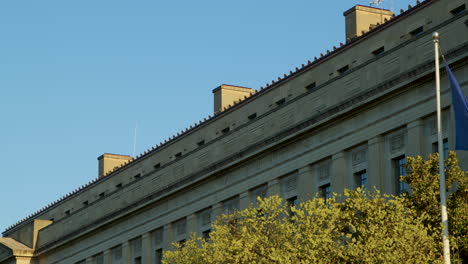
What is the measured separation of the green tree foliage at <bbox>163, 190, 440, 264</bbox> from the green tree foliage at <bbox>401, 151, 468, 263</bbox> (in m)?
0.44

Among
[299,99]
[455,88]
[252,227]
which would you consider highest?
[299,99]

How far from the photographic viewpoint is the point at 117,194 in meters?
76.3

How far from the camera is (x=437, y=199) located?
1432 inches

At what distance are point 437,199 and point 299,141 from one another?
1907 centimetres

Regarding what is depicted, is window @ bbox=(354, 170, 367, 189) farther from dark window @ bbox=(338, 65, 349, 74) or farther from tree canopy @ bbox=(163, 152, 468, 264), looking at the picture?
tree canopy @ bbox=(163, 152, 468, 264)

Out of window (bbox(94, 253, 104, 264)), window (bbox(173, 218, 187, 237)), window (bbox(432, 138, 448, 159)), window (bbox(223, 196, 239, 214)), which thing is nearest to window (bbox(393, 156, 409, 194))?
window (bbox(432, 138, 448, 159))

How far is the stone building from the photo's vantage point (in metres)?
47.0

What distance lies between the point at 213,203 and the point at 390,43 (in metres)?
17.3

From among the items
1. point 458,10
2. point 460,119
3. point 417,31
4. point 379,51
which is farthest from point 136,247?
point 460,119

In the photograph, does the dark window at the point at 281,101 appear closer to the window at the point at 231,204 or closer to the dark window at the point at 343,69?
the dark window at the point at 343,69

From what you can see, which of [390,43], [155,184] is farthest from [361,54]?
[155,184]

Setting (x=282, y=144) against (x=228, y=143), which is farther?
(x=228, y=143)

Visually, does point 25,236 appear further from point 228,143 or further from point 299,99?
point 299,99

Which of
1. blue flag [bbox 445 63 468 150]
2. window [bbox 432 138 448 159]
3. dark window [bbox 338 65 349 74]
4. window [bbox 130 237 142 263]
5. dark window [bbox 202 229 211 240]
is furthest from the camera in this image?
window [bbox 130 237 142 263]
